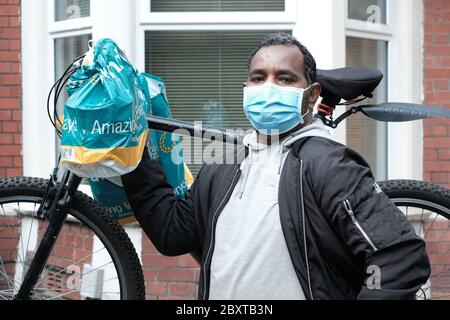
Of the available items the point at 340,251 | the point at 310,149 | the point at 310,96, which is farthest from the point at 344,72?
the point at 340,251

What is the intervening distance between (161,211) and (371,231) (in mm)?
809

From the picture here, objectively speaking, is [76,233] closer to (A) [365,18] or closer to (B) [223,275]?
(B) [223,275]

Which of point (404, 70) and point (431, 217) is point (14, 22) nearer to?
point (404, 70)

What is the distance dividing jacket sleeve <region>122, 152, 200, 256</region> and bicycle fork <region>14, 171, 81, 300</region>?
39 cm

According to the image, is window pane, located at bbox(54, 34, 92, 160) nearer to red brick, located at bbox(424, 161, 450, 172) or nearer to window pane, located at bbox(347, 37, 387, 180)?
window pane, located at bbox(347, 37, 387, 180)

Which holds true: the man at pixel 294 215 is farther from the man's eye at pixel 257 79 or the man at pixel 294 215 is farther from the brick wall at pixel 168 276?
the brick wall at pixel 168 276

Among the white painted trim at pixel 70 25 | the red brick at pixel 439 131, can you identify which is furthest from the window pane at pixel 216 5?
the red brick at pixel 439 131

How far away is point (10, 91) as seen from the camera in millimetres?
5121

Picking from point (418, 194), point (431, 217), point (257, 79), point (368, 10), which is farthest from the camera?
point (368, 10)

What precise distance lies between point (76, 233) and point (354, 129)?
192cm

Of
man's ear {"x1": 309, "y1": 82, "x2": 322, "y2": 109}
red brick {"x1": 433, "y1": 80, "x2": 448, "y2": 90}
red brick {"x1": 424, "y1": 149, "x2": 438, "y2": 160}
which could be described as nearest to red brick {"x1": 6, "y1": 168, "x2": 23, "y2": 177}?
red brick {"x1": 424, "y1": 149, "x2": 438, "y2": 160}

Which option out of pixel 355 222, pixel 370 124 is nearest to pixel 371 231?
pixel 355 222

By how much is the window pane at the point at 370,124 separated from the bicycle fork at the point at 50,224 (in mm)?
2389
